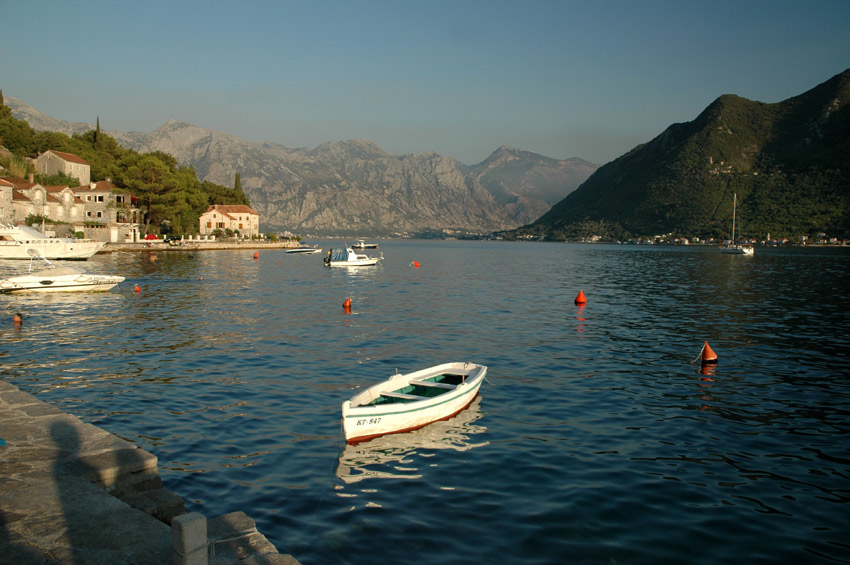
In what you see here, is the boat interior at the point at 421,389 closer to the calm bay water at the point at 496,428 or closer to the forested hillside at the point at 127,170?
the calm bay water at the point at 496,428

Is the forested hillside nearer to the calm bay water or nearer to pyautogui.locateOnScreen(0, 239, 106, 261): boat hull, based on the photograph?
pyautogui.locateOnScreen(0, 239, 106, 261): boat hull

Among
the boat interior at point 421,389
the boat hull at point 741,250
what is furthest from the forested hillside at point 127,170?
the boat hull at point 741,250

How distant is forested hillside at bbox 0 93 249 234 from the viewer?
11699 centimetres

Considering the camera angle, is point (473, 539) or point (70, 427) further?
point (70, 427)

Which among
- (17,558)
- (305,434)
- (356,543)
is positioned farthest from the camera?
(305,434)

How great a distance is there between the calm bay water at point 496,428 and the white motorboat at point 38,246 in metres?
47.8

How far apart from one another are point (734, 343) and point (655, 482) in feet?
61.8

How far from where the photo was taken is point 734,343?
2819cm

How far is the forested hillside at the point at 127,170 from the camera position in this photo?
384ft

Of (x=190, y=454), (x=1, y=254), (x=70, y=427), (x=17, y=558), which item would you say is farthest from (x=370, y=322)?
(x=1, y=254)

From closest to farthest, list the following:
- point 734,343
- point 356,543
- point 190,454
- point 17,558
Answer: point 17,558, point 356,543, point 190,454, point 734,343

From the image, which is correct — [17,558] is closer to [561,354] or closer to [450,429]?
[450,429]

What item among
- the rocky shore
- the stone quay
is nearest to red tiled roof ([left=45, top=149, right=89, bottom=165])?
the rocky shore

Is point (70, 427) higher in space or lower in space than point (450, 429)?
higher
